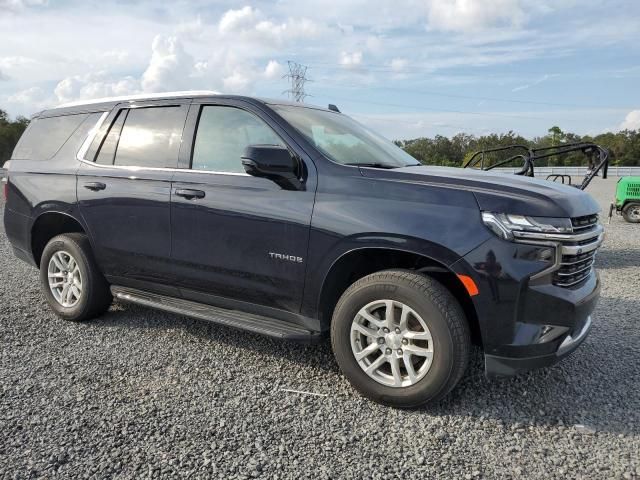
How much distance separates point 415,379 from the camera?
9.99 feet

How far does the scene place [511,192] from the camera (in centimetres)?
288

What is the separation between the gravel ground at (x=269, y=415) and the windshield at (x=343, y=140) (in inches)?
59.7

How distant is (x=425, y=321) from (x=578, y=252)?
0.92 metres

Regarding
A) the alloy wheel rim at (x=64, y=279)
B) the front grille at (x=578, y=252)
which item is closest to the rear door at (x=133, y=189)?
the alloy wheel rim at (x=64, y=279)

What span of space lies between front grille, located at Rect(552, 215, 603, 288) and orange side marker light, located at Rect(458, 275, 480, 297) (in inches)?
16.6

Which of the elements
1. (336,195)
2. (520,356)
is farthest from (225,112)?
(520,356)

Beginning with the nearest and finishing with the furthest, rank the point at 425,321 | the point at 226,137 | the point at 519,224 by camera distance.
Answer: the point at 519,224, the point at 425,321, the point at 226,137

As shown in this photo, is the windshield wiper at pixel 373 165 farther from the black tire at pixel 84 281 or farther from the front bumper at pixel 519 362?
the black tire at pixel 84 281

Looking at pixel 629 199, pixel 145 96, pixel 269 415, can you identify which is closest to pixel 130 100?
pixel 145 96

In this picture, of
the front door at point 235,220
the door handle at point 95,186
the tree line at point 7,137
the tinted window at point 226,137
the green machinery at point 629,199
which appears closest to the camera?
the front door at point 235,220

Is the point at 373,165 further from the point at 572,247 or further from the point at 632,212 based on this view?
the point at 632,212

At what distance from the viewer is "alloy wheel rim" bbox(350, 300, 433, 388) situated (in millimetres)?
3029

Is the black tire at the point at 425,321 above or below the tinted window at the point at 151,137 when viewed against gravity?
below

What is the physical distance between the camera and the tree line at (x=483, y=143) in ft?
191
